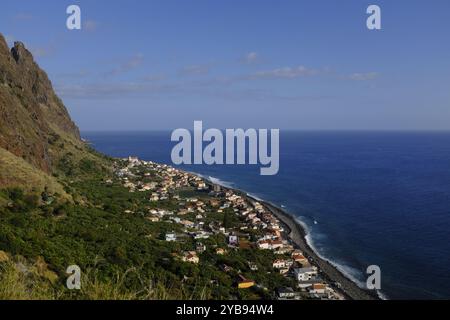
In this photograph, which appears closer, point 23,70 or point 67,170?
point 67,170

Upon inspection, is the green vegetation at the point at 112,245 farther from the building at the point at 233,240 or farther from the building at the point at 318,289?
the building at the point at 318,289

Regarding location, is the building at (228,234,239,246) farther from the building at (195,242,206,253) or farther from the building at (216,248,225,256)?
the building at (216,248,225,256)

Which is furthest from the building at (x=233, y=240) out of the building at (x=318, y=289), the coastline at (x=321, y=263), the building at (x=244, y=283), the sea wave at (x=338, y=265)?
the building at (x=318, y=289)

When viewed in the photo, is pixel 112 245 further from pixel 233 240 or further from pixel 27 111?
pixel 27 111

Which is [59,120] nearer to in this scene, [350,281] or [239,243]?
[239,243]

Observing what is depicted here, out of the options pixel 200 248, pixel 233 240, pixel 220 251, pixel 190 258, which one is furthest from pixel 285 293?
pixel 233 240
